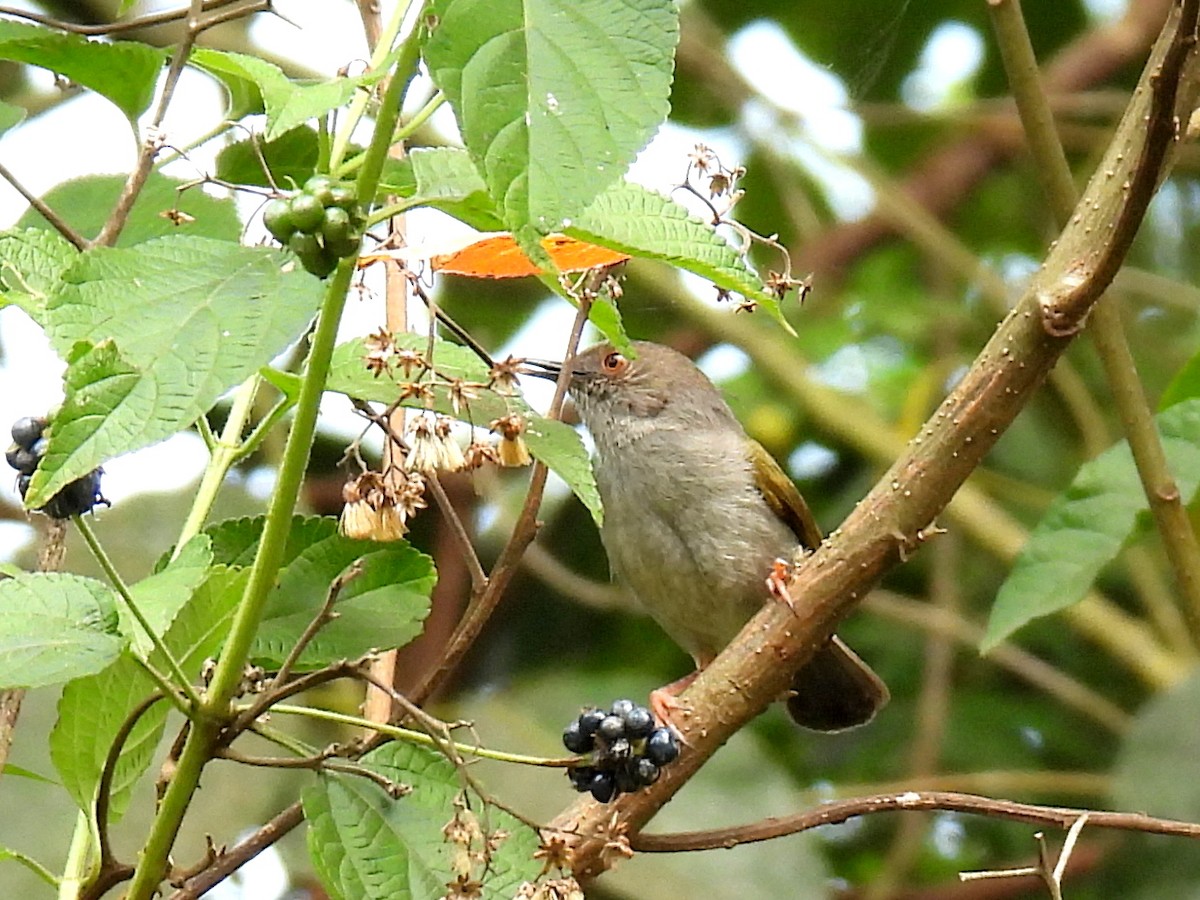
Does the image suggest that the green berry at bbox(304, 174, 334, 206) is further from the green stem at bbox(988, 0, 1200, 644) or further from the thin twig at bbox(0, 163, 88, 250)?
the green stem at bbox(988, 0, 1200, 644)

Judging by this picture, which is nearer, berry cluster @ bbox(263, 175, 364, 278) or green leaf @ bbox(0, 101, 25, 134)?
berry cluster @ bbox(263, 175, 364, 278)

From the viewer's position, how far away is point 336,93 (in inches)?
55.4

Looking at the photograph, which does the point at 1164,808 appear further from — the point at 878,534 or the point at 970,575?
the point at 878,534

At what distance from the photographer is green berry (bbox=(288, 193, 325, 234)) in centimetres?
125

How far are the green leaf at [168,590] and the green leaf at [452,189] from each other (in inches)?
16.4

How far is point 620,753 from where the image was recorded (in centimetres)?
187

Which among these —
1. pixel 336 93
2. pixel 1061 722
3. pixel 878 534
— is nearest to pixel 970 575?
pixel 1061 722

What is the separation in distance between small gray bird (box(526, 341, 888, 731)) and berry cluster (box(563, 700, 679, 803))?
208 centimetres

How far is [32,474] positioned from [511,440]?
1.59 ft

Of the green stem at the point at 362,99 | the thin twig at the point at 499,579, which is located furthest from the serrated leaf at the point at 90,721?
the green stem at the point at 362,99

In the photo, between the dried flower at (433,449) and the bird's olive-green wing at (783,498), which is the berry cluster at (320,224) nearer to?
the dried flower at (433,449)

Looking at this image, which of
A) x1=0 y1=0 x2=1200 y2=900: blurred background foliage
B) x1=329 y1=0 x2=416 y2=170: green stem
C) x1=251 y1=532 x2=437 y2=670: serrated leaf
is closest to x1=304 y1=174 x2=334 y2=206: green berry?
x1=329 y1=0 x2=416 y2=170: green stem

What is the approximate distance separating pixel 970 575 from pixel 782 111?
1704 millimetres

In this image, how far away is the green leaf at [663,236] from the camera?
143 cm
